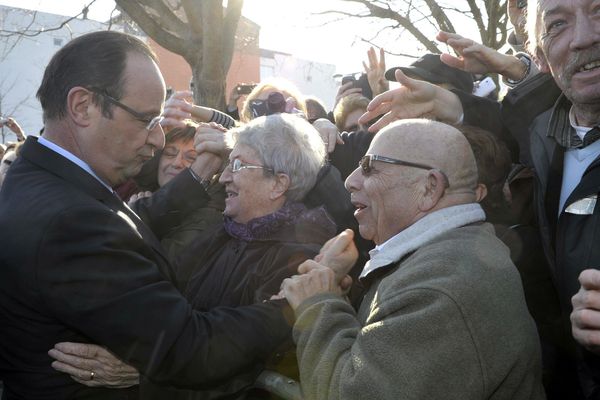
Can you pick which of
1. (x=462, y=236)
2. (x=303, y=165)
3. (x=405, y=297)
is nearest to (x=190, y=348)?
(x=405, y=297)

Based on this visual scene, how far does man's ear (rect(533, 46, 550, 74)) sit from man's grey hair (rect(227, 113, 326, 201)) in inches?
46.3

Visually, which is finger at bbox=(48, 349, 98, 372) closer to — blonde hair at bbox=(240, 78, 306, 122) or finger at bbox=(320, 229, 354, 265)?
finger at bbox=(320, 229, 354, 265)

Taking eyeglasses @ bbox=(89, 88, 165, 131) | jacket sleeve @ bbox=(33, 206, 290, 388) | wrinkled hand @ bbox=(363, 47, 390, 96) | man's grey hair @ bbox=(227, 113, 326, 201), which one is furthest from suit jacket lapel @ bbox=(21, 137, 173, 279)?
wrinkled hand @ bbox=(363, 47, 390, 96)

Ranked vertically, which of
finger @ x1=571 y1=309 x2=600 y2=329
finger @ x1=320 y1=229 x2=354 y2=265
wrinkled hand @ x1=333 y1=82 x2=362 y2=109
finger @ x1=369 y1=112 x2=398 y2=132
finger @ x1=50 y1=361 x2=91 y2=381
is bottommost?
finger @ x1=50 y1=361 x2=91 y2=381

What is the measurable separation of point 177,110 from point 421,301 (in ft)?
7.81

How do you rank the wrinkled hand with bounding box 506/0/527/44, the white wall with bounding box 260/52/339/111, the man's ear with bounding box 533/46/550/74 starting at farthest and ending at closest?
1. the white wall with bounding box 260/52/339/111
2. the wrinkled hand with bounding box 506/0/527/44
3. the man's ear with bounding box 533/46/550/74

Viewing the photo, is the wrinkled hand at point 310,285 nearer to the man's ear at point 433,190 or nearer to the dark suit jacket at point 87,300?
the dark suit jacket at point 87,300

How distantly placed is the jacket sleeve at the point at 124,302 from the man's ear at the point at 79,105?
424 millimetres

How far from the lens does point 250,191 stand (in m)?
3.10

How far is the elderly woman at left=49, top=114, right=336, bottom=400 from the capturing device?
2.78 m

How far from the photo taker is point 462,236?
6.85 ft

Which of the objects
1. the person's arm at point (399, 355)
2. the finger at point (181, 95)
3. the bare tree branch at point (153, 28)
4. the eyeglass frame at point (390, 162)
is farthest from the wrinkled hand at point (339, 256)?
the bare tree branch at point (153, 28)

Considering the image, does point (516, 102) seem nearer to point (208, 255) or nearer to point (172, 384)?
point (208, 255)

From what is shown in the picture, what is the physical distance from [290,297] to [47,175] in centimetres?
99
